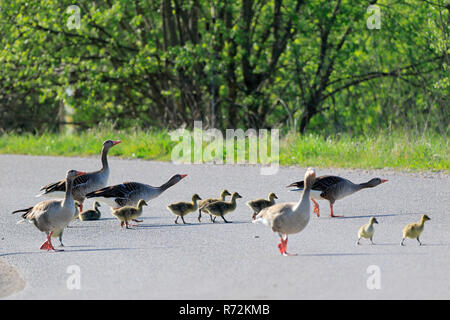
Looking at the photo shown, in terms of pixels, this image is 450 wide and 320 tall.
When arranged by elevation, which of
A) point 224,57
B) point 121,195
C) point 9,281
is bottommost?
point 9,281

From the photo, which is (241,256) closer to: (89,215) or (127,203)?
(127,203)

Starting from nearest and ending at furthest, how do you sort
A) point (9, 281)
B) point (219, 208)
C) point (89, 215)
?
1. point (9, 281)
2. point (219, 208)
3. point (89, 215)

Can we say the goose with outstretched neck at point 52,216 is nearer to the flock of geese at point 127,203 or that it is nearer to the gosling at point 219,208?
the flock of geese at point 127,203

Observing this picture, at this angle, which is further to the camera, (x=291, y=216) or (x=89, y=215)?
(x=89, y=215)

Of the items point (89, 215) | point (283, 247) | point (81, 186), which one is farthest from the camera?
point (81, 186)

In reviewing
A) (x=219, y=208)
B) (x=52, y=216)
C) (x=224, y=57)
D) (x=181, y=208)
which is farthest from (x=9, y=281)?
(x=224, y=57)

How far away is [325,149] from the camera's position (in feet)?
56.6

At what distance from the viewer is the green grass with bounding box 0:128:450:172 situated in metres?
15.7

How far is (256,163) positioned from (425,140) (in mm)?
3867

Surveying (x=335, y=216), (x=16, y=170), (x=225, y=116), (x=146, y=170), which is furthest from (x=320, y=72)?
(x=335, y=216)

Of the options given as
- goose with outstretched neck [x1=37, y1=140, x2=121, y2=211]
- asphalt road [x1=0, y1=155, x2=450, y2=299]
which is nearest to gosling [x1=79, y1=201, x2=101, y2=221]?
asphalt road [x1=0, y1=155, x2=450, y2=299]

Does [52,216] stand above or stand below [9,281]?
above

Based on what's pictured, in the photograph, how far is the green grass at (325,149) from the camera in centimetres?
1570

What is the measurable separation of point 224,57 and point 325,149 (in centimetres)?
767
